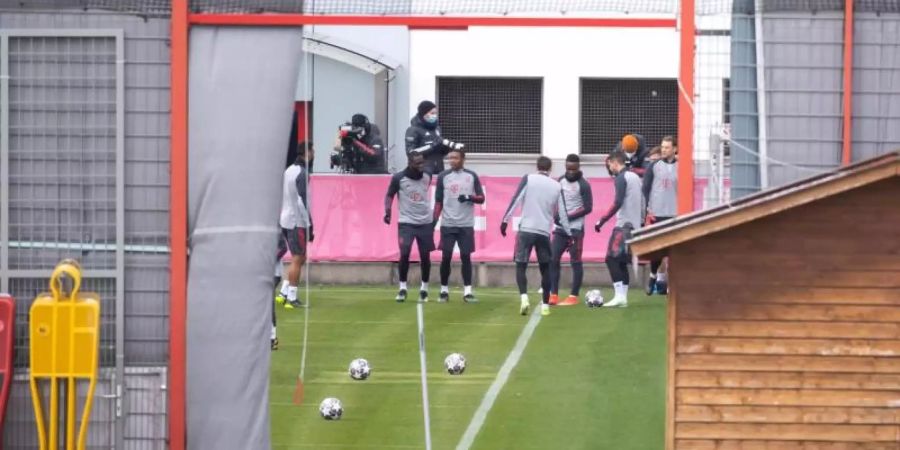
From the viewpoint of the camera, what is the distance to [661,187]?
77.0 ft

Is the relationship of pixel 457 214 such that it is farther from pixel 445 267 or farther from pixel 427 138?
pixel 427 138

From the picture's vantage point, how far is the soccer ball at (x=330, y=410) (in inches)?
607

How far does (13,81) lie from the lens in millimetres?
11359

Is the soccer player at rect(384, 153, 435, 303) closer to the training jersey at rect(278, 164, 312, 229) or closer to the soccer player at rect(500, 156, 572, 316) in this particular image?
the training jersey at rect(278, 164, 312, 229)

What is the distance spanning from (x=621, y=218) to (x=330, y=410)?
868 centimetres

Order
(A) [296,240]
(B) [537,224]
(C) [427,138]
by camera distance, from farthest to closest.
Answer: (C) [427,138] → (A) [296,240] → (B) [537,224]

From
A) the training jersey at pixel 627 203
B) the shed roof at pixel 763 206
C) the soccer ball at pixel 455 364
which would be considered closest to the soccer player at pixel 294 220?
the training jersey at pixel 627 203

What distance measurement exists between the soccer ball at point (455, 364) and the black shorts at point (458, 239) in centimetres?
594

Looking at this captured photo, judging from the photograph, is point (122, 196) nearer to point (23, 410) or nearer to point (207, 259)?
point (207, 259)

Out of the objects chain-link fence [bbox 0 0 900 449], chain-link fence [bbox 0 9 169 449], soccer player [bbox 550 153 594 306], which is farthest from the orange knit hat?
chain-link fence [bbox 0 9 169 449]

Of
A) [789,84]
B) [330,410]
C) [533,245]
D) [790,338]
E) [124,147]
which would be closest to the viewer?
[790,338]

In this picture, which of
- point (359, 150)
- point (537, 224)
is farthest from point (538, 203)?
point (359, 150)

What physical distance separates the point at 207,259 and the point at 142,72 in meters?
1.21

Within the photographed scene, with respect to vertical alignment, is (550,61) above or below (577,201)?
above
